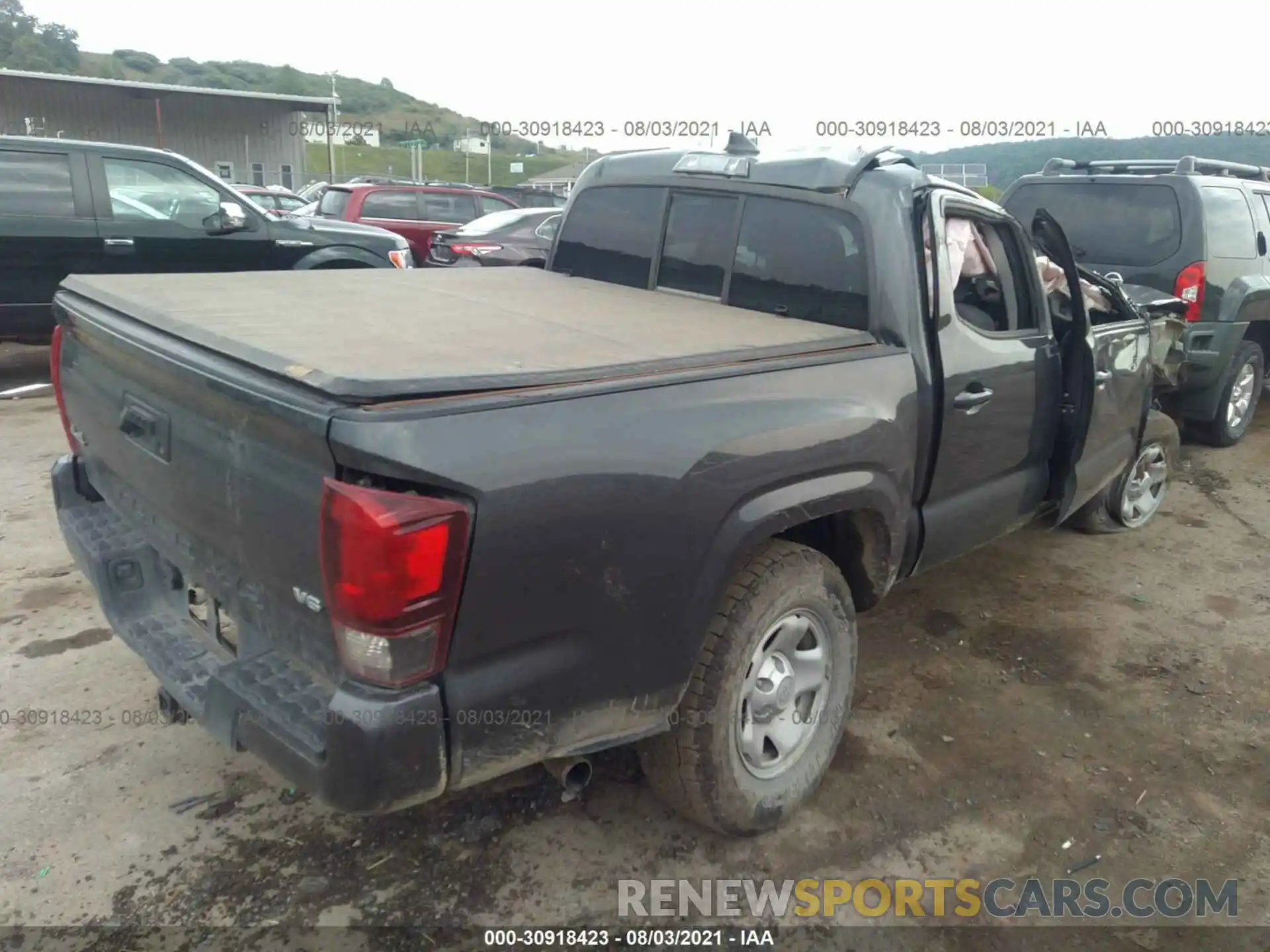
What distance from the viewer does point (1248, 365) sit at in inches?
271

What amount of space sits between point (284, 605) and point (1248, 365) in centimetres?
735

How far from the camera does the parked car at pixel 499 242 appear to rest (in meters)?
10.4

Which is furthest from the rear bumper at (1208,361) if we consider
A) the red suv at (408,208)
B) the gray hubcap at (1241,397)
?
the red suv at (408,208)

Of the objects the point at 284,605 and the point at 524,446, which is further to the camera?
the point at 284,605

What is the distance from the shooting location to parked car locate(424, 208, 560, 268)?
10445 mm

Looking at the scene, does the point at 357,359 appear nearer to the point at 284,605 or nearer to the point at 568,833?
the point at 284,605

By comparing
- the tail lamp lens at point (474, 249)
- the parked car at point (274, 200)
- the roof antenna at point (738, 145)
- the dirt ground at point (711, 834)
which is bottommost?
the dirt ground at point (711, 834)

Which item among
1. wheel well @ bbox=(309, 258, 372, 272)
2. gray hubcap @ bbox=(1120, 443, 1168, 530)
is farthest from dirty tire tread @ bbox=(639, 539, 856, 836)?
wheel well @ bbox=(309, 258, 372, 272)

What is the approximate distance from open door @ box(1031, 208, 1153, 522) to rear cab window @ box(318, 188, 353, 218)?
36.4 feet

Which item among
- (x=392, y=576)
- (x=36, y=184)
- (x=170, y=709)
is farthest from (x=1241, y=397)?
(x=36, y=184)

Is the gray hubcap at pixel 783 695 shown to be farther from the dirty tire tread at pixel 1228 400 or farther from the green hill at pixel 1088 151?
the green hill at pixel 1088 151

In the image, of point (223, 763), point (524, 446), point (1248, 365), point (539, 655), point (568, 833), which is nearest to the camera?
point (524, 446)

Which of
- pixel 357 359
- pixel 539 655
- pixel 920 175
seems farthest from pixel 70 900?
pixel 920 175
